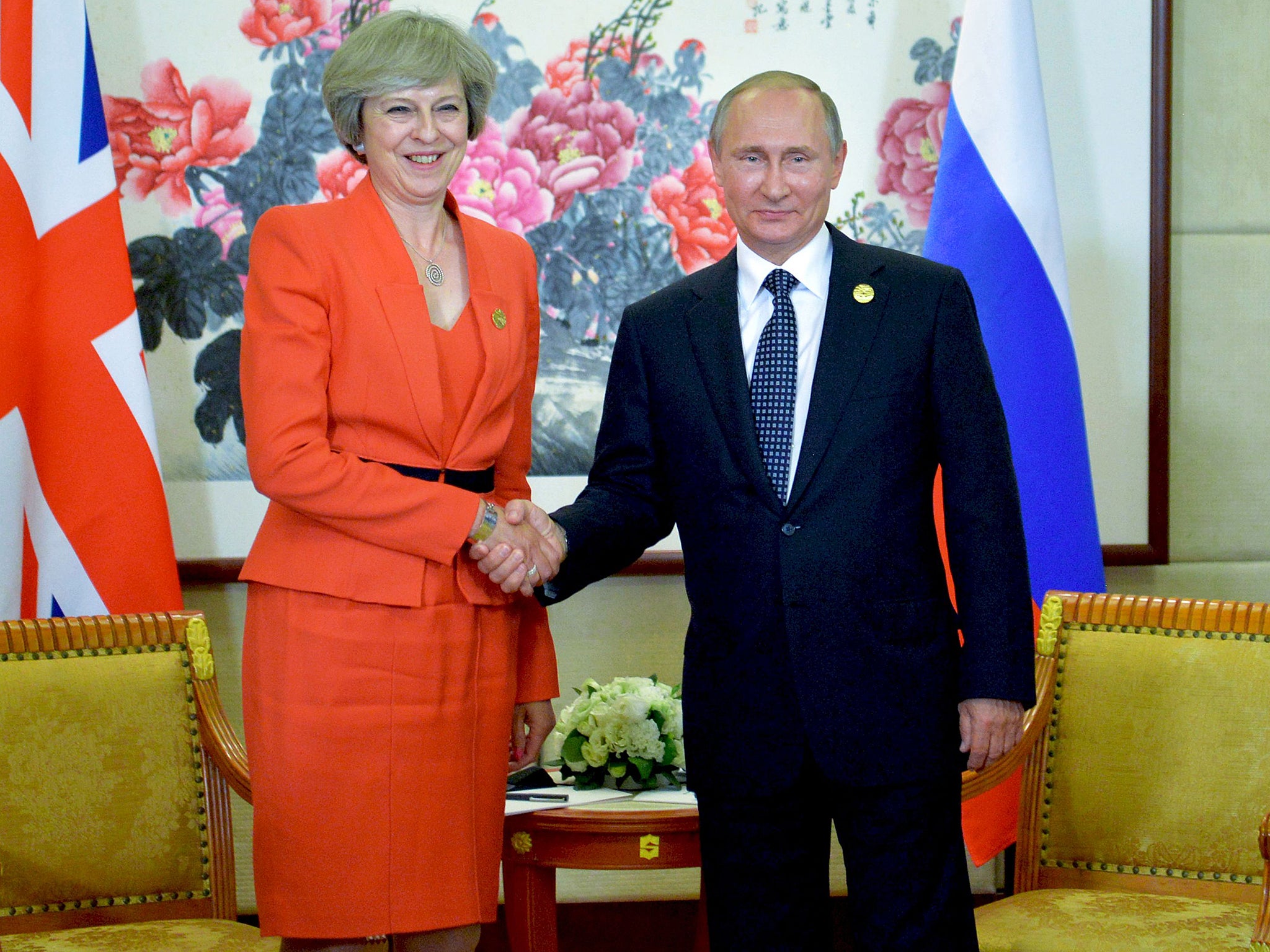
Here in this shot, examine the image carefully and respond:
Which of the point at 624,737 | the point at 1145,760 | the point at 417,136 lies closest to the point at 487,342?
the point at 417,136

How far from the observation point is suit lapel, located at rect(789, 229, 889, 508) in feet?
6.09

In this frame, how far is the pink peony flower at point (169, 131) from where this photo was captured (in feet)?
10.0

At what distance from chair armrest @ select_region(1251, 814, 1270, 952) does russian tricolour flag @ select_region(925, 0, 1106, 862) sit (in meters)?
0.90

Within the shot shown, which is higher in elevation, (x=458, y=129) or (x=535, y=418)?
(x=458, y=129)

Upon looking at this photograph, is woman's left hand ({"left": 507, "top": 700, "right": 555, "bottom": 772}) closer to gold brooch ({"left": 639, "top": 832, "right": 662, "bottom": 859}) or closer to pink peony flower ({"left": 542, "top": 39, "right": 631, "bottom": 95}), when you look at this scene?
gold brooch ({"left": 639, "top": 832, "right": 662, "bottom": 859})

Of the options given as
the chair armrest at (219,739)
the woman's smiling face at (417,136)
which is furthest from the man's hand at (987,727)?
the chair armrest at (219,739)

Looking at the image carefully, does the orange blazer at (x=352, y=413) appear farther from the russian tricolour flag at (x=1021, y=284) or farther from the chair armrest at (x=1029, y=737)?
the russian tricolour flag at (x=1021, y=284)

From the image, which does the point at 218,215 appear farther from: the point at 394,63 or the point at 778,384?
the point at 778,384

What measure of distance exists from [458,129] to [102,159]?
1202 mm

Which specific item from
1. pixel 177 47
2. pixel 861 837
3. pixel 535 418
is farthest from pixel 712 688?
pixel 177 47

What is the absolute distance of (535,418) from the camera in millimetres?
3188

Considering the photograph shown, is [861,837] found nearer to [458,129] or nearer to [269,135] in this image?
[458,129]

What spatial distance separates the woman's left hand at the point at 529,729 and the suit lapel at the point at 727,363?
0.59 m

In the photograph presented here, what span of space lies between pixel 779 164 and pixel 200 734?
1438 millimetres
